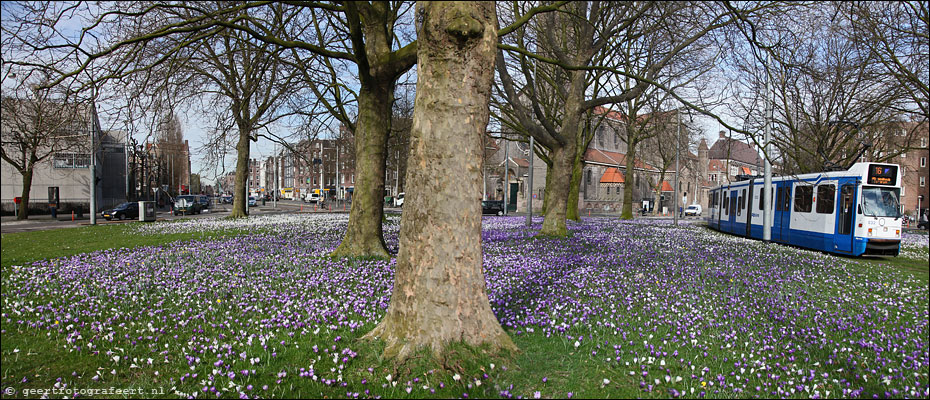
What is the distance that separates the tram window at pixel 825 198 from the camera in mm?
16584

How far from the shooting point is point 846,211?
16016 millimetres

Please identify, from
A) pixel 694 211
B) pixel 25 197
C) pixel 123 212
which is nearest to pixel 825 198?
pixel 123 212

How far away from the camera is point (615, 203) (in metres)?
67.6

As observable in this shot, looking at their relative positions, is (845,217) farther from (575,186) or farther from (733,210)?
(575,186)

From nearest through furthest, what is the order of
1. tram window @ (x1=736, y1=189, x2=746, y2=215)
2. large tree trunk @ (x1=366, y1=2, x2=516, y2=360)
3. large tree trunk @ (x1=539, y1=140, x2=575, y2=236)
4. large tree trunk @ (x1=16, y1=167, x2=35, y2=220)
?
large tree trunk @ (x1=366, y1=2, x2=516, y2=360) → large tree trunk @ (x1=539, y1=140, x2=575, y2=236) → tram window @ (x1=736, y1=189, x2=746, y2=215) → large tree trunk @ (x1=16, y1=167, x2=35, y2=220)

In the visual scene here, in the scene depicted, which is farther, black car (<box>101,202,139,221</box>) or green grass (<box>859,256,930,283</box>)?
black car (<box>101,202,139,221</box>)

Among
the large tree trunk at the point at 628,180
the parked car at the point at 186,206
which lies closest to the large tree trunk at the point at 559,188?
the large tree trunk at the point at 628,180

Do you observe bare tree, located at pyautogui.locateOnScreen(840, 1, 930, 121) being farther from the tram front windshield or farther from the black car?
the black car

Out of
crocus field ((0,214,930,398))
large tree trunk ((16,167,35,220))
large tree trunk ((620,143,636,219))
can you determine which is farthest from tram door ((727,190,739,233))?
large tree trunk ((16,167,35,220))

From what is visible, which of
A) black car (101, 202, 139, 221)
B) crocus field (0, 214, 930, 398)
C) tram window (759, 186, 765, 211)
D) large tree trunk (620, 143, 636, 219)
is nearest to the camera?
crocus field (0, 214, 930, 398)

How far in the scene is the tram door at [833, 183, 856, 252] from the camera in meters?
15.9

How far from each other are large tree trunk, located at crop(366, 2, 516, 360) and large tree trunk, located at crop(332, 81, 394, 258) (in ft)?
18.7

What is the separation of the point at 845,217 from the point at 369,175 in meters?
15.3

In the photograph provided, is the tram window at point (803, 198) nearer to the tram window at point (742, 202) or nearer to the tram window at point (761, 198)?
the tram window at point (761, 198)
